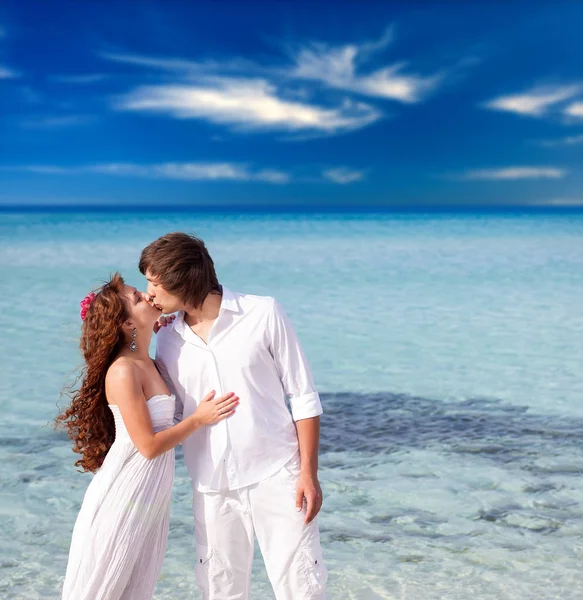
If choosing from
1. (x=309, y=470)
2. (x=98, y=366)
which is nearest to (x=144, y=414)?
(x=98, y=366)

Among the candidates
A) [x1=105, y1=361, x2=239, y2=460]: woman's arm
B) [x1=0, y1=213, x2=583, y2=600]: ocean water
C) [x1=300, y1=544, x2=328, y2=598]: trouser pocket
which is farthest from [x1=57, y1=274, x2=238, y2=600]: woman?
[x1=0, y1=213, x2=583, y2=600]: ocean water

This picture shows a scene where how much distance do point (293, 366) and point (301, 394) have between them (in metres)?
0.10

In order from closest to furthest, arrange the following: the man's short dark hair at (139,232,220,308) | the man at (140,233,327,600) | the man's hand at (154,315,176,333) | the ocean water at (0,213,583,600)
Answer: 1. the man's short dark hair at (139,232,220,308)
2. the man at (140,233,327,600)
3. the man's hand at (154,315,176,333)
4. the ocean water at (0,213,583,600)

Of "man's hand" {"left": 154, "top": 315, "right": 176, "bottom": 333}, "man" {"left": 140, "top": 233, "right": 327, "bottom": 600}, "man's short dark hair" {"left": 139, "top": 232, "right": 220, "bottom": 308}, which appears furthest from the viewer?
"man's hand" {"left": 154, "top": 315, "right": 176, "bottom": 333}

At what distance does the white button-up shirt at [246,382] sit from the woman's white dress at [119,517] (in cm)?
14

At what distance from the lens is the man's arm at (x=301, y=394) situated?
2816 mm

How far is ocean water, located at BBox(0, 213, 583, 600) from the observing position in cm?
→ 438

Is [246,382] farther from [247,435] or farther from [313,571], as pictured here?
[313,571]

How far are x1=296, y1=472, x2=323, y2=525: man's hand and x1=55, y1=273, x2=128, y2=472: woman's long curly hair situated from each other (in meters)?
0.72

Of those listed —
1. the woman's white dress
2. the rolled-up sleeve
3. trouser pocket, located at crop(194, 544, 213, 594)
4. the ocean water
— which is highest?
the rolled-up sleeve

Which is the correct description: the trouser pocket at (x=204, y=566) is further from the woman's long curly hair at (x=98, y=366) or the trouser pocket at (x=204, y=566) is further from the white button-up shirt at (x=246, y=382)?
the woman's long curly hair at (x=98, y=366)

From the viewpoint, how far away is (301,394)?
9.39 ft

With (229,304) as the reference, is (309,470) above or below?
below

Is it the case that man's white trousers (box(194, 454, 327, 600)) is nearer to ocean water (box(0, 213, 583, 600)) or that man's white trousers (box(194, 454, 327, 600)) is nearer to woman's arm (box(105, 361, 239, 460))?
woman's arm (box(105, 361, 239, 460))
